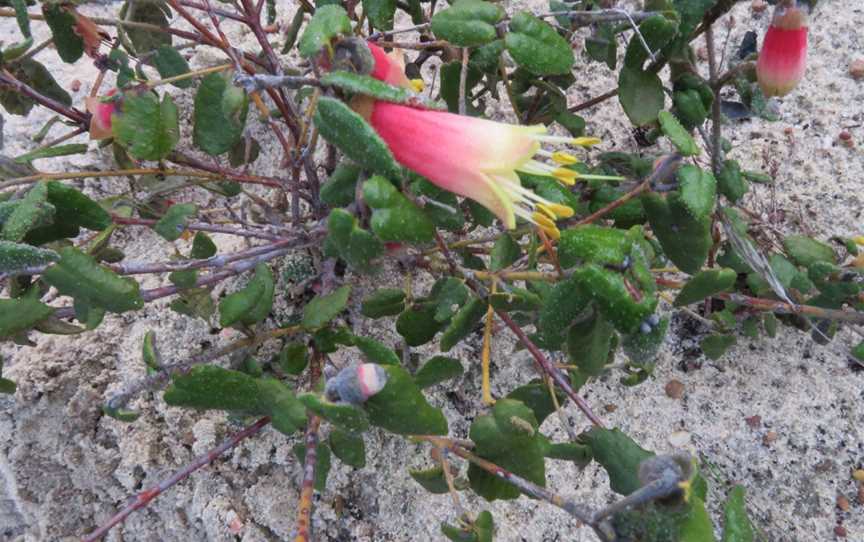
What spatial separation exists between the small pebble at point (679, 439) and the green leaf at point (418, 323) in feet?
1.92

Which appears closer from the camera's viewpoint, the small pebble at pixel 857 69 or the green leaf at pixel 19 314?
the green leaf at pixel 19 314

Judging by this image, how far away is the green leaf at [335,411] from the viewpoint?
2.42 feet

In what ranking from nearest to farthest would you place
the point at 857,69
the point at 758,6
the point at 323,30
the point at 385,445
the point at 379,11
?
the point at 323,30, the point at 379,11, the point at 385,445, the point at 857,69, the point at 758,6

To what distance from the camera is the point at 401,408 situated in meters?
0.82

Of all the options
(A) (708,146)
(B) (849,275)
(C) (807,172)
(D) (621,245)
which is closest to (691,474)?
(D) (621,245)

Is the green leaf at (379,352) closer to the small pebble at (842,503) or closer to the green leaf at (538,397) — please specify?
the green leaf at (538,397)

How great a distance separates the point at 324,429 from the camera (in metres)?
1.37

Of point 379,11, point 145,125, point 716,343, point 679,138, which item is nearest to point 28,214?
point 145,125

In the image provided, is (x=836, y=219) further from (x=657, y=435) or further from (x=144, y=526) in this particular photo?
(x=144, y=526)

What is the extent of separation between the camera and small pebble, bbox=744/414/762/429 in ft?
4.61

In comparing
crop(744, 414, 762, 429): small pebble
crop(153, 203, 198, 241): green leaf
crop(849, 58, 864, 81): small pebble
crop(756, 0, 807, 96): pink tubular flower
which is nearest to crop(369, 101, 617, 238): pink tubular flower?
crop(153, 203, 198, 241): green leaf

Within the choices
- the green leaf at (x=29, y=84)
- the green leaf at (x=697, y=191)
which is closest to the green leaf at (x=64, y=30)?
the green leaf at (x=29, y=84)

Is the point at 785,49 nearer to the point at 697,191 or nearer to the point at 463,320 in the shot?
the point at 697,191

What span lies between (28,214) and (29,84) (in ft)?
2.08
